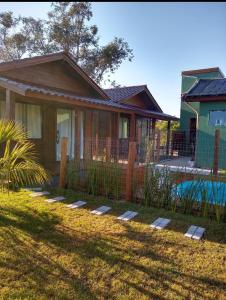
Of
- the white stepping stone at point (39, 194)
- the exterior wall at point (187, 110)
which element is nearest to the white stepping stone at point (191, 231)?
the white stepping stone at point (39, 194)

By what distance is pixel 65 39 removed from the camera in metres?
26.7

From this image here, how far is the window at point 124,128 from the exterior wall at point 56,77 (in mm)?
4022

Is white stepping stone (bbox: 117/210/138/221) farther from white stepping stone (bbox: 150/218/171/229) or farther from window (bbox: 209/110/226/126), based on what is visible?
window (bbox: 209/110/226/126)

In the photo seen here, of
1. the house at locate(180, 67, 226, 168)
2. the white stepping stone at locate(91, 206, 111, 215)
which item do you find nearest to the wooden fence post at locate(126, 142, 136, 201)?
the white stepping stone at locate(91, 206, 111, 215)

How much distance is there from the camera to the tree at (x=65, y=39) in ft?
87.8

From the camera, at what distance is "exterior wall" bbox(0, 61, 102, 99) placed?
881 centimetres

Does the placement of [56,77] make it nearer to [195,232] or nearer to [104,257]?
[195,232]

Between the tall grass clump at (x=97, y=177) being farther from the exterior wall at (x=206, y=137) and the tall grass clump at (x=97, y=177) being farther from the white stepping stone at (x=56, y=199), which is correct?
the exterior wall at (x=206, y=137)

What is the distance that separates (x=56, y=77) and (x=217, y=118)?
7086 mm

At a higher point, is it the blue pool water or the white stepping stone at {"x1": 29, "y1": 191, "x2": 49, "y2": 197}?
the blue pool water

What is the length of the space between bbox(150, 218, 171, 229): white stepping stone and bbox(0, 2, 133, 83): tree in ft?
82.0

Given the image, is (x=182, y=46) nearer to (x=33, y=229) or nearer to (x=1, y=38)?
(x=33, y=229)

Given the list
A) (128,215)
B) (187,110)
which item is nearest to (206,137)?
(187,110)

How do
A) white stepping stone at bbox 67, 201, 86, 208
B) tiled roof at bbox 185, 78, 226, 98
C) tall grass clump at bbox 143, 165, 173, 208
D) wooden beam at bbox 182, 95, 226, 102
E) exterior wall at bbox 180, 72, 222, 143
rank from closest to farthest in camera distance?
white stepping stone at bbox 67, 201, 86, 208
tall grass clump at bbox 143, 165, 173, 208
wooden beam at bbox 182, 95, 226, 102
tiled roof at bbox 185, 78, 226, 98
exterior wall at bbox 180, 72, 222, 143
